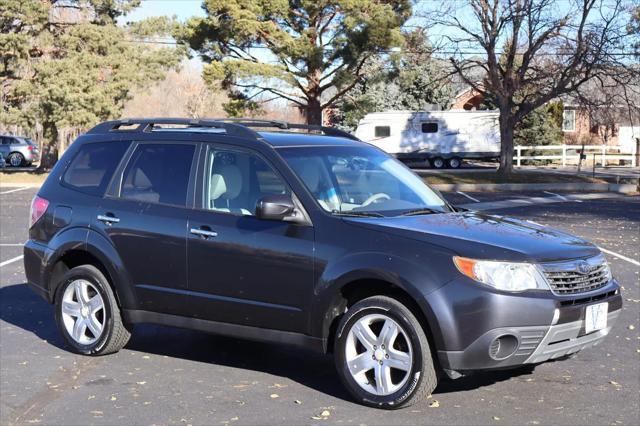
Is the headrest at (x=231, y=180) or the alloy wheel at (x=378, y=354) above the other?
the headrest at (x=231, y=180)

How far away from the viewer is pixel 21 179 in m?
35.1

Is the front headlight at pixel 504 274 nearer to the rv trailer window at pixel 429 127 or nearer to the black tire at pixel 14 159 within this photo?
the rv trailer window at pixel 429 127

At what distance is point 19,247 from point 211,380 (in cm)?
870

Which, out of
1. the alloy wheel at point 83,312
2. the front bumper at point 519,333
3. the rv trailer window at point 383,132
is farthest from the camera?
the rv trailer window at point 383,132

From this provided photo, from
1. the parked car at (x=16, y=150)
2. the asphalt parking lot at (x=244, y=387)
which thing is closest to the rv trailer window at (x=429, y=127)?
the parked car at (x=16, y=150)

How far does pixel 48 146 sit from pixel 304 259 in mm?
34925

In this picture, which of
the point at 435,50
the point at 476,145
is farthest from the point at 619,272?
the point at 476,145

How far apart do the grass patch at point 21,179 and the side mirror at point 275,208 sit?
29629 mm

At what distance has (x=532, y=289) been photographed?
5.34 m

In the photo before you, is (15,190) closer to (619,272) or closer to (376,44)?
(376,44)

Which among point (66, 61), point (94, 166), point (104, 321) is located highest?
point (66, 61)

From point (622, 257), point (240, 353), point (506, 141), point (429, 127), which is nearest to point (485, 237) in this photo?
point (240, 353)

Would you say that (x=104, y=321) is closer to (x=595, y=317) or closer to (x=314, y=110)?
(x=595, y=317)

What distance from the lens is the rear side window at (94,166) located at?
7.18 meters
